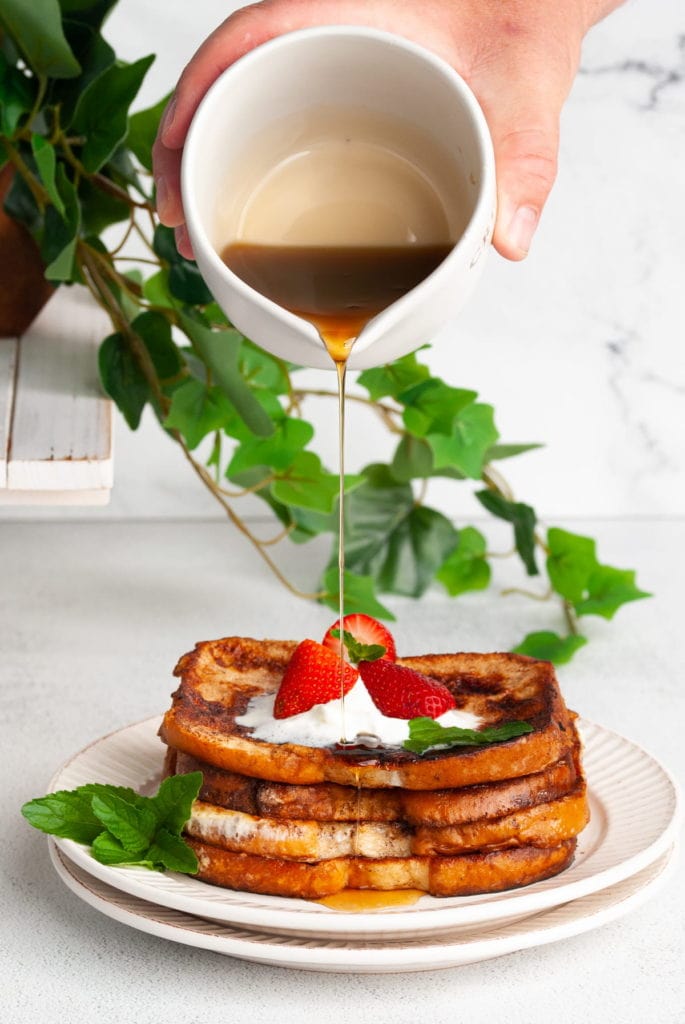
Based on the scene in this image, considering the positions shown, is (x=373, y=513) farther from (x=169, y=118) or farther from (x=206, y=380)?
(x=169, y=118)

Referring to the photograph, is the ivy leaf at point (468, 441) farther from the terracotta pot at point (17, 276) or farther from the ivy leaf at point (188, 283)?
the terracotta pot at point (17, 276)

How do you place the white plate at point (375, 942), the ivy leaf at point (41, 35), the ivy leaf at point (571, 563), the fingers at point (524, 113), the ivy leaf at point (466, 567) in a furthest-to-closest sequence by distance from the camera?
the ivy leaf at point (466, 567) < the ivy leaf at point (571, 563) < the ivy leaf at point (41, 35) < the fingers at point (524, 113) < the white plate at point (375, 942)

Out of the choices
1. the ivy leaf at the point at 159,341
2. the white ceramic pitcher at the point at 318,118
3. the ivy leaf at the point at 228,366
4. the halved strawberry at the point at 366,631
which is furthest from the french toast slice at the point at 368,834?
the ivy leaf at the point at 159,341

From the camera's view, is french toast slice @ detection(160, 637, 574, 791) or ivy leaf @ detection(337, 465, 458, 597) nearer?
french toast slice @ detection(160, 637, 574, 791)

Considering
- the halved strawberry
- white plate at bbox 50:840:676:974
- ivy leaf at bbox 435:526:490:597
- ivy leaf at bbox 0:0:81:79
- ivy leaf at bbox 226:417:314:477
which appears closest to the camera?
white plate at bbox 50:840:676:974

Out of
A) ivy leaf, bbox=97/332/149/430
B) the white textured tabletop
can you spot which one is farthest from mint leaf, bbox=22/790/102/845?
ivy leaf, bbox=97/332/149/430

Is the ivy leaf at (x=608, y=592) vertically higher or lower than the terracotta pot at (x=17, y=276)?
lower

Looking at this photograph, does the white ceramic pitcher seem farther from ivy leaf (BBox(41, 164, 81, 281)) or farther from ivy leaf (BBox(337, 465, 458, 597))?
ivy leaf (BBox(337, 465, 458, 597))
